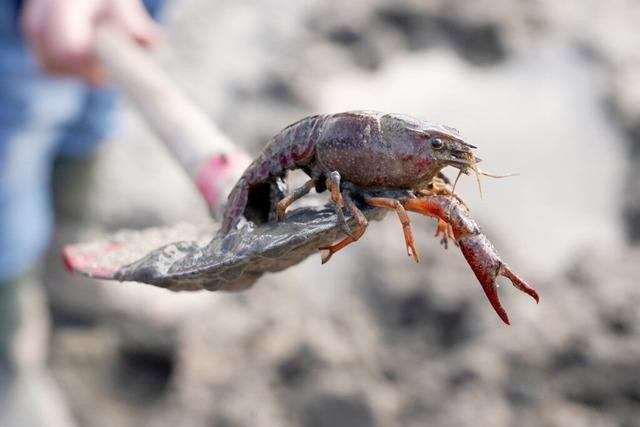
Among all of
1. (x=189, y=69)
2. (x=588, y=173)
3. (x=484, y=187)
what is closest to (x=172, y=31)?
(x=189, y=69)

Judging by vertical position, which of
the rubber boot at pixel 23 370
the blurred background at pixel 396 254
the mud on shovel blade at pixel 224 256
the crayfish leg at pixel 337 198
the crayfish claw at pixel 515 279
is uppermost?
the crayfish leg at pixel 337 198

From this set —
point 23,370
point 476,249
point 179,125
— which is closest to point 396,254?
point 179,125

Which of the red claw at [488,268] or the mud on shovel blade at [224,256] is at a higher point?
the red claw at [488,268]

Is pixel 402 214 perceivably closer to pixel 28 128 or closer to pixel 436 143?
pixel 436 143

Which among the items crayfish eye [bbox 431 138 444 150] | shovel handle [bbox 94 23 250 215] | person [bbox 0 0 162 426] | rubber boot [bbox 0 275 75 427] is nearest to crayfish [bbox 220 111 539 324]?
crayfish eye [bbox 431 138 444 150]

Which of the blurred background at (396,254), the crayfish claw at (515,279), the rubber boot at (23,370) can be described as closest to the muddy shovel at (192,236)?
the crayfish claw at (515,279)

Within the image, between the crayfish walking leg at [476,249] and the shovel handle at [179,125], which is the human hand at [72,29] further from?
the crayfish walking leg at [476,249]
